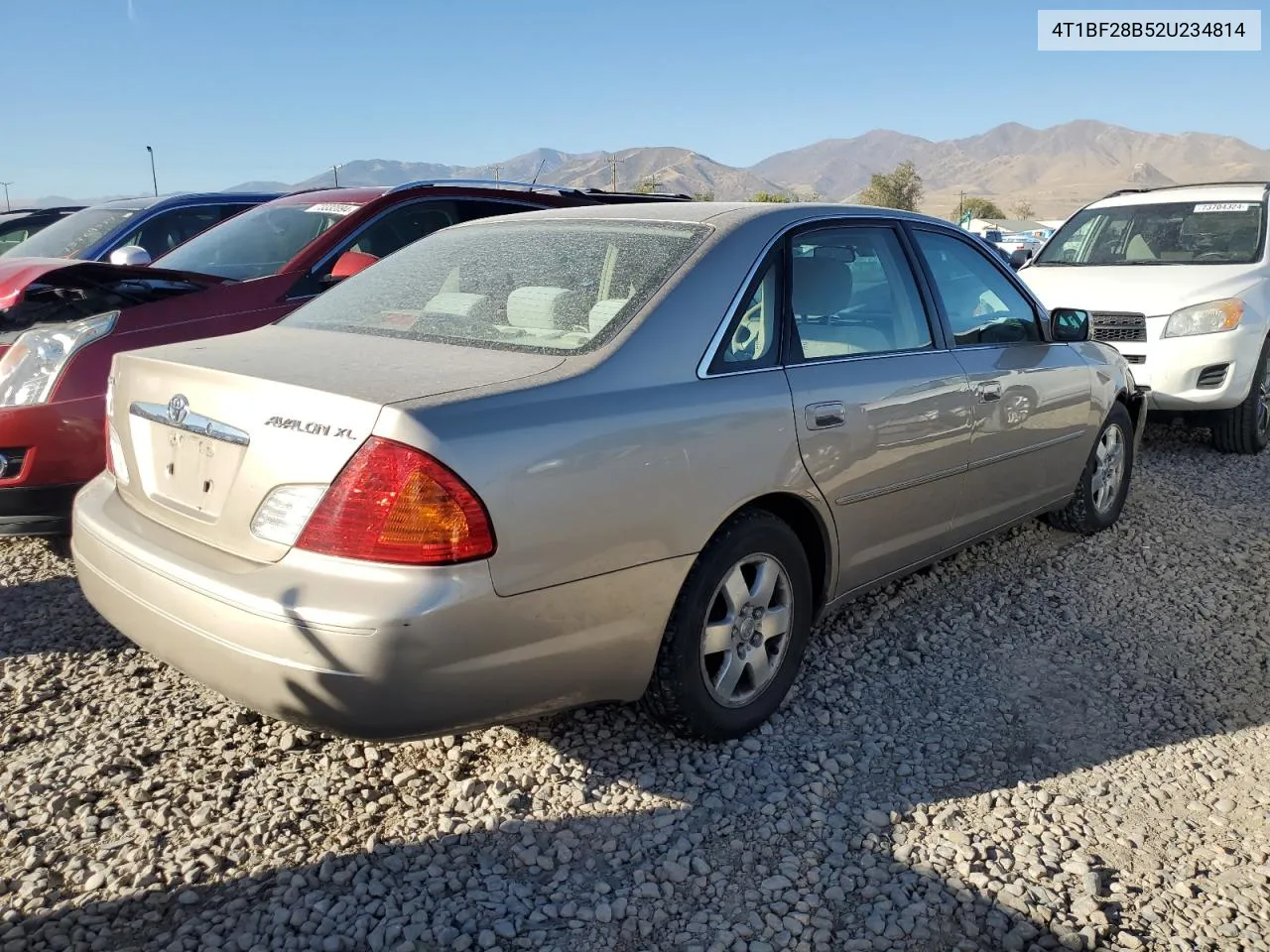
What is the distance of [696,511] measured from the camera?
8.78 feet

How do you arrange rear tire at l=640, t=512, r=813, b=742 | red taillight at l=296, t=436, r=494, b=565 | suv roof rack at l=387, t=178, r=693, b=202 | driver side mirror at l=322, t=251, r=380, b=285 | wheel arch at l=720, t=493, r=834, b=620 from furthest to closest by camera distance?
1. suv roof rack at l=387, t=178, r=693, b=202
2. driver side mirror at l=322, t=251, r=380, b=285
3. wheel arch at l=720, t=493, r=834, b=620
4. rear tire at l=640, t=512, r=813, b=742
5. red taillight at l=296, t=436, r=494, b=565

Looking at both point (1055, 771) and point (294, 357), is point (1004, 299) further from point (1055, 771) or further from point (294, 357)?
point (294, 357)

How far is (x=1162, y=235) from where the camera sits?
754 cm

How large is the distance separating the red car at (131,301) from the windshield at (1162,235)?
480 centimetres

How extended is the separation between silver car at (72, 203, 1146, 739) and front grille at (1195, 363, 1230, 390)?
10.8 ft

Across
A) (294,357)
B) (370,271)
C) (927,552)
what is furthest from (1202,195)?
(294,357)

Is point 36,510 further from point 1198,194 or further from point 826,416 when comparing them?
point 1198,194

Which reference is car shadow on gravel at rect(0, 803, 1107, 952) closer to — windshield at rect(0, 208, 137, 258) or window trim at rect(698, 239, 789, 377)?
Answer: window trim at rect(698, 239, 789, 377)

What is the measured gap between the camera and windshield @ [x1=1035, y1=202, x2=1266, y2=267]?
715cm

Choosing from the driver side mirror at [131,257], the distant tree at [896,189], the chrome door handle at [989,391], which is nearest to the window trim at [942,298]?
the chrome door handle at [989,391]

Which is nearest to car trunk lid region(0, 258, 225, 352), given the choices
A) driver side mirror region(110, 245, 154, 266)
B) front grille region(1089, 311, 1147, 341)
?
driver side mirror region(110, 245, 154, 266)

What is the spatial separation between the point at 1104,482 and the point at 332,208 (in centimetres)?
440

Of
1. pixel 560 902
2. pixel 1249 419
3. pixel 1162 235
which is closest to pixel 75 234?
pixel 560 902

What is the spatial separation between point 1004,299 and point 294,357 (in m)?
2.95
